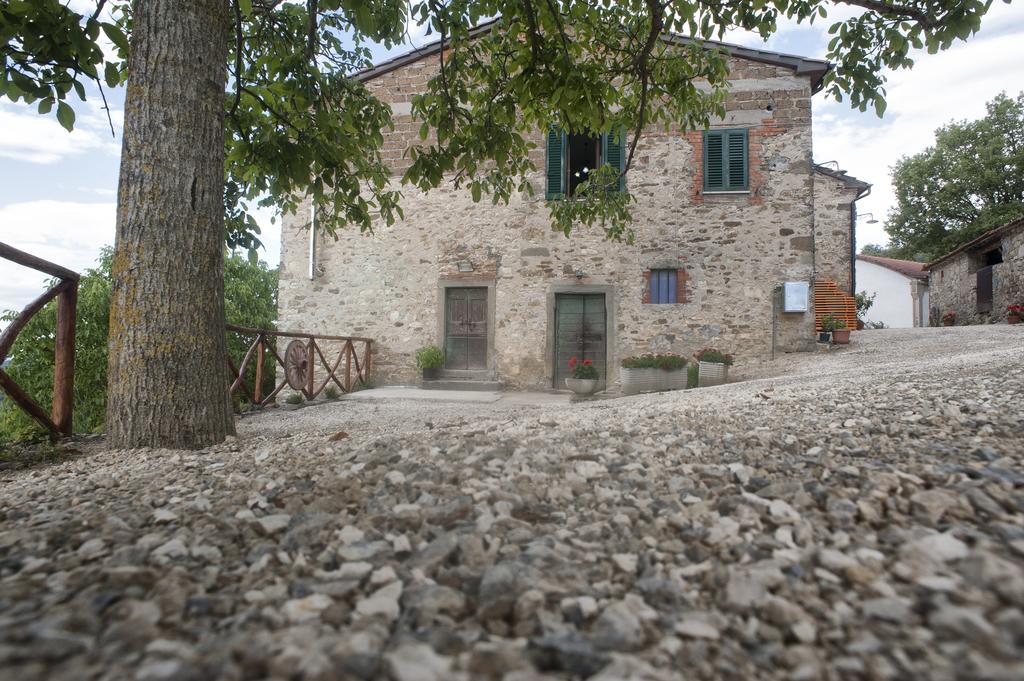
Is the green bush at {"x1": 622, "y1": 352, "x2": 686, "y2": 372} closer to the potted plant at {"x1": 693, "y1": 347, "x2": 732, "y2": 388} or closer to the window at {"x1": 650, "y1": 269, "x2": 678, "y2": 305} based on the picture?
the potted plant at {"x1": 693, "y1": 347, "x2": 732, "y2": 388}

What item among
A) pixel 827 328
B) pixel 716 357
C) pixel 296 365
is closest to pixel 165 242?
pixel 296 365

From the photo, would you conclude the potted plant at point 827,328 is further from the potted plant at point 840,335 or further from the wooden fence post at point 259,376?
the wooden fence post at point 259,376

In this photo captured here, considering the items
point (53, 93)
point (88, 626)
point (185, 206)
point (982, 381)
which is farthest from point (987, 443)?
point (53, 93)

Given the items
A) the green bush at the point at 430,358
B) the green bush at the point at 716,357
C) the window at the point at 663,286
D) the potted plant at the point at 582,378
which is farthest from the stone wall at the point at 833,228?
the green bush at the point at 430,358

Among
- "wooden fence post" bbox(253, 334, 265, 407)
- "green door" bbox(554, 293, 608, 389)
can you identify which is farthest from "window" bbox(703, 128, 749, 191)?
"wooden fence post" bbox(253, 334, 265, 407)

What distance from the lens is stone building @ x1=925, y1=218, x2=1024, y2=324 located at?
533 inches

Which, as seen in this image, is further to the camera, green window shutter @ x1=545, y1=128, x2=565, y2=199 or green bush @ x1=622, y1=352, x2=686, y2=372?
green window shutter @ x1=545, y1=128, x2=565, y2=199

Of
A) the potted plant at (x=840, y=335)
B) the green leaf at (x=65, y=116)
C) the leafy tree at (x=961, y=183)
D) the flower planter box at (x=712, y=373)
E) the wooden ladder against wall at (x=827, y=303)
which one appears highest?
the leafy tree at (x=961, y=183)

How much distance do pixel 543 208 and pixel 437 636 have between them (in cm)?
853

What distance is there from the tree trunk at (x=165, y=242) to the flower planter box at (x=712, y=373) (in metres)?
6.73

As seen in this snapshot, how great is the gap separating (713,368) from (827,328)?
96.9 inches

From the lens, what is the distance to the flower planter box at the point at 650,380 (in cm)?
773

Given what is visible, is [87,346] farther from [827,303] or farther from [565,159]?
[827,303]

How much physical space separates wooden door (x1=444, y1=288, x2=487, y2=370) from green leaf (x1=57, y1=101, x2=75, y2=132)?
6.30 meters
